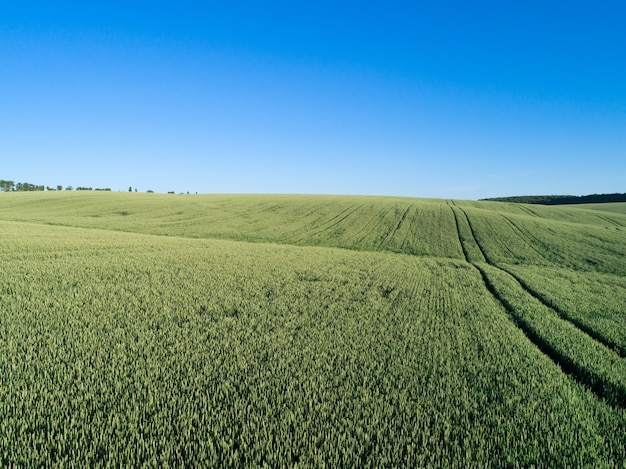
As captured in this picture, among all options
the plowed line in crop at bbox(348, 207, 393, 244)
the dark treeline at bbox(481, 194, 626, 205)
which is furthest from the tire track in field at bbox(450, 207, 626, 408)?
the dark treeline at bbox(481, 194, 626, 205)

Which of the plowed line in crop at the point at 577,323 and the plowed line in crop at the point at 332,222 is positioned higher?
the plowed line in crop at the point at 332,222

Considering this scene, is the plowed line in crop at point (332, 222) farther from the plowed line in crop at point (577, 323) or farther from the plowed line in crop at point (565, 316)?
the plowed line in crop at point (577, 323)

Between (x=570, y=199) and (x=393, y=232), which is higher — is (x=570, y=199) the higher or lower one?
the higher one

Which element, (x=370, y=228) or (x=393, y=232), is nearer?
(x=393, y=232)

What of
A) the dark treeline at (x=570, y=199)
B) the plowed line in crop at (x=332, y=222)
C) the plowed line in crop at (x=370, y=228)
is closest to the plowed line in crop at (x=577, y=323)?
the plowed line in crop at (x=370, y=228)

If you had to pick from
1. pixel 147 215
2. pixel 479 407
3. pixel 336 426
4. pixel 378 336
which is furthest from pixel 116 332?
pixel 147 215

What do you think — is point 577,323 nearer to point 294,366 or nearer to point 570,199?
point 294,366

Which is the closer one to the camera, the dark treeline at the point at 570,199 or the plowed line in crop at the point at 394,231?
the plowed line in crop at the point at 394,231

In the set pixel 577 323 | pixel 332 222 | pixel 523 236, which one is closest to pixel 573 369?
pixel 577 323

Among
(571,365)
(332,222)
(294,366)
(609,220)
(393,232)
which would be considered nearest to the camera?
(294,366)
